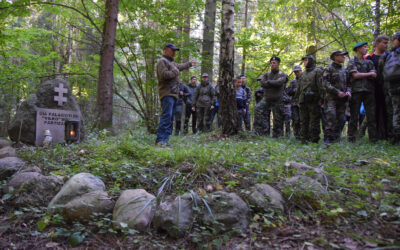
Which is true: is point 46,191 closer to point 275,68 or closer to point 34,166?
point 34,166

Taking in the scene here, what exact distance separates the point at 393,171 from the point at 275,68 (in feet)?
17.1

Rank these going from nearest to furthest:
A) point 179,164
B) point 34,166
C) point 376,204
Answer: point 376,204 → point 179,164 → point 34,166

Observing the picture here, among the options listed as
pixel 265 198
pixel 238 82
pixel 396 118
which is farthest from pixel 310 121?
pixel 265 198

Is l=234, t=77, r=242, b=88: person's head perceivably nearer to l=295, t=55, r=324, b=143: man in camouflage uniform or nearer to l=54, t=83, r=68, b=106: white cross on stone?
l=295, t=55, r=324, b=143: man in camouflage uniform

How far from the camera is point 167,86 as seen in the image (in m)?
5.99

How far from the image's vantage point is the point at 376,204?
2400 mm

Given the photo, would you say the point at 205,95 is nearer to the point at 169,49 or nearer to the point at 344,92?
the point at 169,49

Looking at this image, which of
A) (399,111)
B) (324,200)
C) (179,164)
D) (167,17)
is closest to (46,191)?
(179,164)

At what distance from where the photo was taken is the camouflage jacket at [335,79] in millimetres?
6098

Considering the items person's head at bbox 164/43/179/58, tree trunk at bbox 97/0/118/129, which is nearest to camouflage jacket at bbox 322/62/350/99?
person's head at bbox 164/43/179/58

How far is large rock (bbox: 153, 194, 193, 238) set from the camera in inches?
91.1

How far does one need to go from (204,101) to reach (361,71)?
5.32m

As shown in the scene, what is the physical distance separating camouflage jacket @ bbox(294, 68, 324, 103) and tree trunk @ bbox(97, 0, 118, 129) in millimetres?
5682

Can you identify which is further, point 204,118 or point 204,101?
point 204,118
